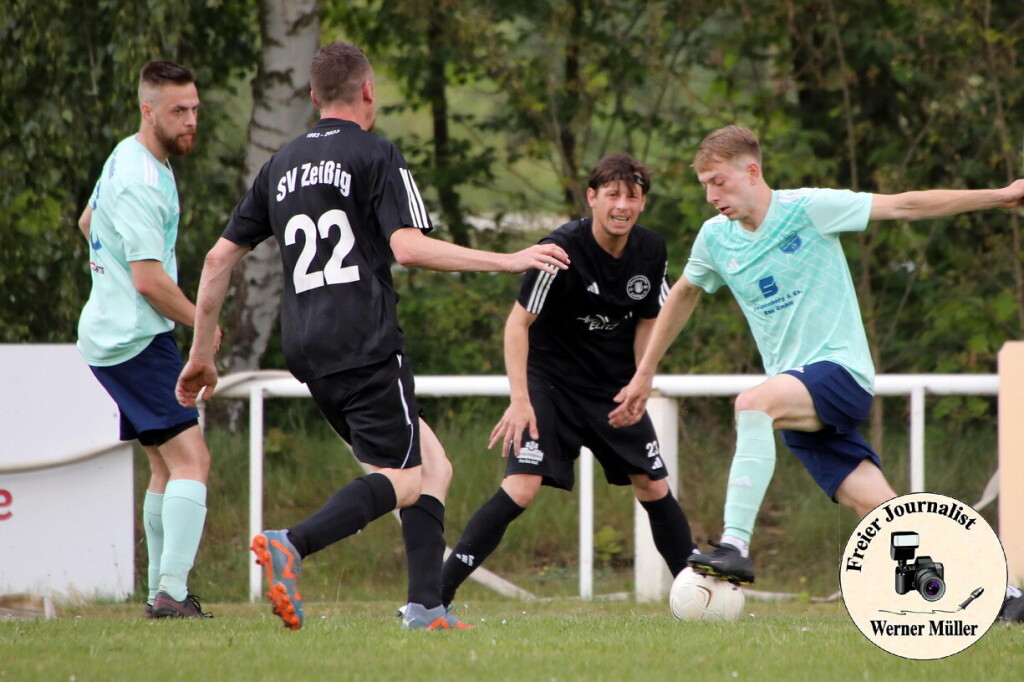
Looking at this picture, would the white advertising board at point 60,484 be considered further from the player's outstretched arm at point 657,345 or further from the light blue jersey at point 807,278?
the light blue jersey at point 807,278

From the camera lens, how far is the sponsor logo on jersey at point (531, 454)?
603 centimetres

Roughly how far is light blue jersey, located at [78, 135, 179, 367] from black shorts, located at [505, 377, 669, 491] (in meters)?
1.74

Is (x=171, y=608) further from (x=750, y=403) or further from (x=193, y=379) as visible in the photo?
(x=750, y=403)

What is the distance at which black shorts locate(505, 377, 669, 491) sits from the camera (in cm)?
604

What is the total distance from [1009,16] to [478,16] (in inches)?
163

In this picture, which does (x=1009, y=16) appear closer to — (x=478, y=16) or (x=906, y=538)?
(x=478, y=16)

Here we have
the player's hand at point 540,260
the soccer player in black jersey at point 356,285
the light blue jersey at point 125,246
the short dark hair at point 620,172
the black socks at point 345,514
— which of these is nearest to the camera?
the player's hand at point 540,260

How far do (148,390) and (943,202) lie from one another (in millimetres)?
3457

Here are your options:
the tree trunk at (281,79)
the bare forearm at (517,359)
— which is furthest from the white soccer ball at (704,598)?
the tree trunk at (281,79)

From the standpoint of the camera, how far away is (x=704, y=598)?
17.1 ft

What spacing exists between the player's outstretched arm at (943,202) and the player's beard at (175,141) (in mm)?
3102

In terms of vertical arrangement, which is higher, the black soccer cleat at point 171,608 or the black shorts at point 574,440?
the black shorts at point 574,440

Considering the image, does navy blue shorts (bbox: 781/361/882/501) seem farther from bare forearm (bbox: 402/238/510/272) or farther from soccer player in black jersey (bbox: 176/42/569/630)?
soccer player in black jersey (bbox: 176/42/569/630)

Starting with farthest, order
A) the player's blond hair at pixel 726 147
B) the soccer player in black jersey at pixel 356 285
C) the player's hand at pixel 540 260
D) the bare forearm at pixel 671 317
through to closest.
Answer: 1. the bare forearm at pixel 671 317
2. the player's blond hair at pixel 726 147
3. the soccer player in black jersey at pixel 356 285
4. the player's hand at pixel 540 260
